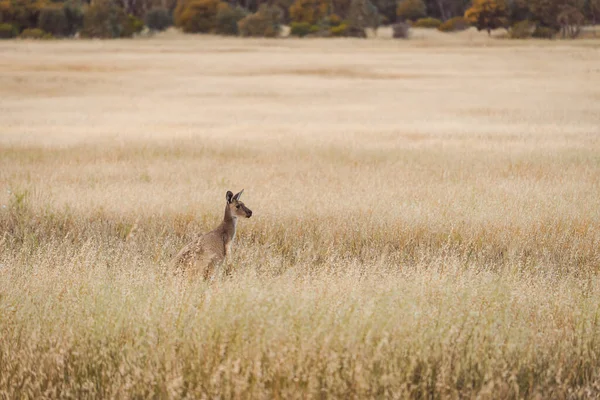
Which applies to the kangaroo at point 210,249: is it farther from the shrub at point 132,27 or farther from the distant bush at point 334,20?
the distant bush at point 334,20

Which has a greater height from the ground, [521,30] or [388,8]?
[388,8]

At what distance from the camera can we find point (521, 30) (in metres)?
81.8

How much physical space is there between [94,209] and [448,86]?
34.4 meters

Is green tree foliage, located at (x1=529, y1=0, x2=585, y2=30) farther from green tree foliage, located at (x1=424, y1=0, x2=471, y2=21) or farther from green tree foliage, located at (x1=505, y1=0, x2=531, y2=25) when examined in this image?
green tree foliage, located at (x1=424, y1=0, x2=471, y2=21)

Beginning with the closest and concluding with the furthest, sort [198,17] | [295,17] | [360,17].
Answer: [360,17] < [198,17] < [295,17]

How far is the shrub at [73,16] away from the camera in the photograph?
85.5 metres

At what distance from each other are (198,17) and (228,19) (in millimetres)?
4658

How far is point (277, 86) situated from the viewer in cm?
4316

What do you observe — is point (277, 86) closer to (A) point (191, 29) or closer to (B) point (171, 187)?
(B) point (171, 187)

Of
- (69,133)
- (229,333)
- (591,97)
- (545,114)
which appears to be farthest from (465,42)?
(229,333)

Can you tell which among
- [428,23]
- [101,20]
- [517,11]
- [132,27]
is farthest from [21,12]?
[517,11]

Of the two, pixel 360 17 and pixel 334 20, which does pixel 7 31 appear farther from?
pixel 334 20

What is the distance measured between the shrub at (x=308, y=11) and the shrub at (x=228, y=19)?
756 centimetres

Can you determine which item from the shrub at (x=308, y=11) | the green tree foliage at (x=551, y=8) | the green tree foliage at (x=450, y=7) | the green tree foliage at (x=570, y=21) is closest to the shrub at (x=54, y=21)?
the shrub at (x=308, y=11)
